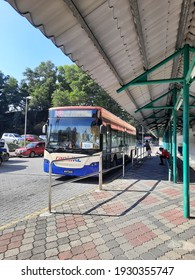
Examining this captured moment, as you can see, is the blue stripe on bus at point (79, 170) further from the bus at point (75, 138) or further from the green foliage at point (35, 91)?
the green foliage at point (35, 91)

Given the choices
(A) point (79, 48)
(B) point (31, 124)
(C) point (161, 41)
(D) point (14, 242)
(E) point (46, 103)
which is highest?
(E) point (46, 103)

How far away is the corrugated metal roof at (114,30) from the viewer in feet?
8.01

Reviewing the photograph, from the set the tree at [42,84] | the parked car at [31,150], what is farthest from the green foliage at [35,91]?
the parked car at [31,150]

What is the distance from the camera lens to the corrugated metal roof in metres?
2.44

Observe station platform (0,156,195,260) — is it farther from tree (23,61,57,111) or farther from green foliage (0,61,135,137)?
tree (23,61,57,111)

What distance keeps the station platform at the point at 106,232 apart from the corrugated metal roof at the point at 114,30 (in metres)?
2.86

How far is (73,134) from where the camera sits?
829 centimetres

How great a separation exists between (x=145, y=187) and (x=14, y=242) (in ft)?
14.7

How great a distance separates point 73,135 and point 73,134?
0.13 feet

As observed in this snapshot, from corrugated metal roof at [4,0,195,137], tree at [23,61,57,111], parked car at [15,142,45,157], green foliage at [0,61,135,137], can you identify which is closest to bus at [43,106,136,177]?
corrugated metal roof at [4,0,195,137]

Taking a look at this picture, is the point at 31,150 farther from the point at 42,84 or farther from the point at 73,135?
the point at 42,84

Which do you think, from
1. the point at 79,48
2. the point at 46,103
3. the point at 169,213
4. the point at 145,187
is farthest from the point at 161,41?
the point at 46,103

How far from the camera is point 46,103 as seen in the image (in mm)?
51188

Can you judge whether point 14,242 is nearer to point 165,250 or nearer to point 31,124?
point 165,250
